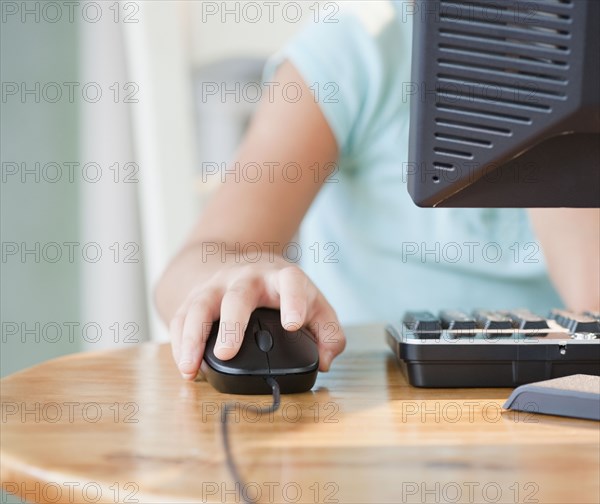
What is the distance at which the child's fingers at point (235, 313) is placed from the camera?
0.56 metres

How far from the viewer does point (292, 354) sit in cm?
57


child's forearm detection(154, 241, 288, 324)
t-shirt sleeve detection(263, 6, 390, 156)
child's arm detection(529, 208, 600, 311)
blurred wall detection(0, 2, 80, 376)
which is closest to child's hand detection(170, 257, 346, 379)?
child's forearm detection(154, 241, 288, 324)

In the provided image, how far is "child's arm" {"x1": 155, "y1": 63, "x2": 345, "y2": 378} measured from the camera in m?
0.60

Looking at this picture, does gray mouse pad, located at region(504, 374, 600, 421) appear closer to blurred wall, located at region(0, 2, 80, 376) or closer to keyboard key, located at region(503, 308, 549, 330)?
keyboard key, located at region(503, 308, 549, 330)

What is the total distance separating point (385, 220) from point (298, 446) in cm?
A: 92

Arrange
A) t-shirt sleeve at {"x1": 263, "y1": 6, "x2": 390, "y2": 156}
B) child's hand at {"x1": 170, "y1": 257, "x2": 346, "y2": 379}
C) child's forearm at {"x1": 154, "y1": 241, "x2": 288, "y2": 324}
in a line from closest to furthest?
child's hand at {"x1": 170, "y1": 257, "x2": 346, "y2": 379} < child's forearm at {"x1": 154, "y1": 241, "x2": 288, "y2": 324} < t-shirt sleeve at {"x1": 263, "y1": 6, "x2": 390, "y2": 156}

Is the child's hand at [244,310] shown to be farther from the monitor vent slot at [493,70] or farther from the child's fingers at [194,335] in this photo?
the monitor vent slot at [493,70]

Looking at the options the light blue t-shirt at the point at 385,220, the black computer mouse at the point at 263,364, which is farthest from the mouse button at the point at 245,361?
the light blue t-shirt at the point at 385,220

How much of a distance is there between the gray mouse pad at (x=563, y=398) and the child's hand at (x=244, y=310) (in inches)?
6.6

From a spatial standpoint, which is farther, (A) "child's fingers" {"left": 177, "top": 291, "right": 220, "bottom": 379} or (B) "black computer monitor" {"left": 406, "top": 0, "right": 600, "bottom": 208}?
(A) "child's fingers" {"left": 177, "top": 291, "right": 220, "bottom": 379}

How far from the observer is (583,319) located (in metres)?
0.60

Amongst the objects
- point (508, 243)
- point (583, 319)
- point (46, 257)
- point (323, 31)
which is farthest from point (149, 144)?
point (583, 319)

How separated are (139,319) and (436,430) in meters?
1.69

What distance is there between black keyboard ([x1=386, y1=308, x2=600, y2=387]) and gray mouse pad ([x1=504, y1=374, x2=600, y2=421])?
59 millimetres
